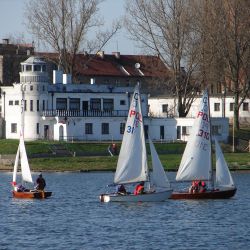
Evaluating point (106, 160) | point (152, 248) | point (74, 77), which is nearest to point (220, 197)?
point (152, 248)

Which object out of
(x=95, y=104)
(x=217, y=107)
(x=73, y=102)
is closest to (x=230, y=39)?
(x=217, y=107)

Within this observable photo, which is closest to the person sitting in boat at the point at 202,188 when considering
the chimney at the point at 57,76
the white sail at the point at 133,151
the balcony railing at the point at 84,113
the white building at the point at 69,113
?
the white sail at the point at 133,151

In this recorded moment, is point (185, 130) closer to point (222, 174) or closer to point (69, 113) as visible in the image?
point (69, 113)

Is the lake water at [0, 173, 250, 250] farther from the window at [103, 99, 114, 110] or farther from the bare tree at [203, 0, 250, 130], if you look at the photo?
the bare tree at [203, 0, 250, 130]

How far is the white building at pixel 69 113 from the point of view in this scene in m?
131

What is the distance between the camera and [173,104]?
149m

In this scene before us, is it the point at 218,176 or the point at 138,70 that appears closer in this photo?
the point at 218,176

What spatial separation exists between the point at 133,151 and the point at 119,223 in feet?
35.9

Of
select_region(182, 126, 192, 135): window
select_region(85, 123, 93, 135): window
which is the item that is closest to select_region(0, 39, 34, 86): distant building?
select_region(85, 123, 93, 135): window

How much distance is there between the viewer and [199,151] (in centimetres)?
8225

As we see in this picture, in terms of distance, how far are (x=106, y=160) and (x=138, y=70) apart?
57.4m

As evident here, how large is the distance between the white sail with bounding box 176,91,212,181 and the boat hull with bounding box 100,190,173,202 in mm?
3138

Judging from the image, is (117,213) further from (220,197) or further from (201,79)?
(201,79)

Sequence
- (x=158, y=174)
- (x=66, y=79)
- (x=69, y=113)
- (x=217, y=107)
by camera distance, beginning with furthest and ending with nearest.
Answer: (x=217, y=107)
(x=66, y=79)
(x=69, y=113)
(x=158, y=174)
